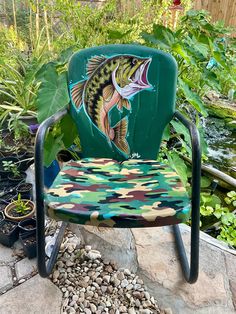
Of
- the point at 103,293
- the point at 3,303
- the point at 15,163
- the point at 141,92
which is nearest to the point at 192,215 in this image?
the point at 103,293

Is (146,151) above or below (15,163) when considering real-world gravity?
above

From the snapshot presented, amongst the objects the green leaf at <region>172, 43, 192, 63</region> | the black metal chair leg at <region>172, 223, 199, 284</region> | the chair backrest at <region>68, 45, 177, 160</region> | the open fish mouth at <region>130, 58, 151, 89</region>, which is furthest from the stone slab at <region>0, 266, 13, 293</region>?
the green leaf at <region>172, 43, 192, 63</region>

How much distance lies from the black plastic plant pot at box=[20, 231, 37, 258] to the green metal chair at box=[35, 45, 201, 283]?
0.38 ft

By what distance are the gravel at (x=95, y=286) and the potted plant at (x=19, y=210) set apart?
28 cm

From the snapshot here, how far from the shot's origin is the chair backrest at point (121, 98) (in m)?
1.32

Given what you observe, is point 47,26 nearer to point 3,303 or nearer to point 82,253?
point 82,253

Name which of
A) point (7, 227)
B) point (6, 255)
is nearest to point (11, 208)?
point (7, 227)

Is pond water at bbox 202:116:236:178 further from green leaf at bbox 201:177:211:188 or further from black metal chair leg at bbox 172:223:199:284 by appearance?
black metal chair leg at bbox 172:223:199:284

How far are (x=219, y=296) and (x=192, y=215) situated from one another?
1.28 feet

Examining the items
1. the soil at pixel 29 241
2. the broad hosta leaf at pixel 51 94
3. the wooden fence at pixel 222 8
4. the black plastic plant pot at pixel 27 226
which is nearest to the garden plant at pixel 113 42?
the broad hosta leaf at pixel 51 94

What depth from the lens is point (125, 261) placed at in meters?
1.34

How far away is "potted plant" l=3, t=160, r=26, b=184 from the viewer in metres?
1.90

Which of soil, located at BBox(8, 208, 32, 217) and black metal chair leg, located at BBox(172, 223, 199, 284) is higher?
black metal chair leg, located at BBox(172, 223, 199, 284)

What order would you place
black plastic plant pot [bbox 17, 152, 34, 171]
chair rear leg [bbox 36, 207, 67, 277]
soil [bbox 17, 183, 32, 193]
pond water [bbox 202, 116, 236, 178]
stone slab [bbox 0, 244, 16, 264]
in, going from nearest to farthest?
chair rear leg [bbox 36, 207, 67, 277], stone slab [bbox 0, 244, 16, 264], soil [bbox 17, 183, 32, 193], black plastic plant pot [bbox 17, 152, 34, 171], pond water [bbox 202, 116, 236, 178]
